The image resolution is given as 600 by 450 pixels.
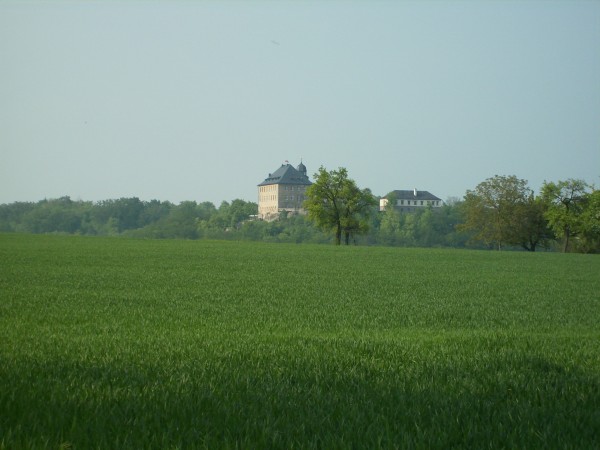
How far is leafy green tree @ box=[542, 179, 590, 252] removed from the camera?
10088 centimetres

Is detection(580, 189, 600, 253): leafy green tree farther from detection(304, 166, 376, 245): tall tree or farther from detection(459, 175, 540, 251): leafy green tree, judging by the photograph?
detection(304, 166, 376, 245): tall tree

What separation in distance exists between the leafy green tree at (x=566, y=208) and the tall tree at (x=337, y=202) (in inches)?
1054

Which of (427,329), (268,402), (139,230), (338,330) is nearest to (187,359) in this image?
(268,402)

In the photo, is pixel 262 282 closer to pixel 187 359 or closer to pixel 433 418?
pixel 187 359

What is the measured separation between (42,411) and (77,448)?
3.66 ft

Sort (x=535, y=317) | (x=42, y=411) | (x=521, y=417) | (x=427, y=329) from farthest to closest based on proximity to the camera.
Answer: (x=535, y=317) < (x=427, y=329) < (x=521, y=417) < (x=42, y=411)

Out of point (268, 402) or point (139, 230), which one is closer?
point (268, 402)

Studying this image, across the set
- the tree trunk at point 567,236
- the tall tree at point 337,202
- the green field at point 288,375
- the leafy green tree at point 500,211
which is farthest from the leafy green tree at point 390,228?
the green field at point 288,375

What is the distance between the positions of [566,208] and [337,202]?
34632mm

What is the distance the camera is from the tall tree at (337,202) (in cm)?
10825

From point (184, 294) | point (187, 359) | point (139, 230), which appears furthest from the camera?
point (139, 230)

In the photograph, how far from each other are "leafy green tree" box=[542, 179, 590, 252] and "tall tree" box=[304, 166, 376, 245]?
26.8 metres

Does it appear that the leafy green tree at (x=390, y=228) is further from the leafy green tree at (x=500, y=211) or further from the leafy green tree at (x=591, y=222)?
the leafy green tree at (x=591, y=222)

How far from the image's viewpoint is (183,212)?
19888 cm
